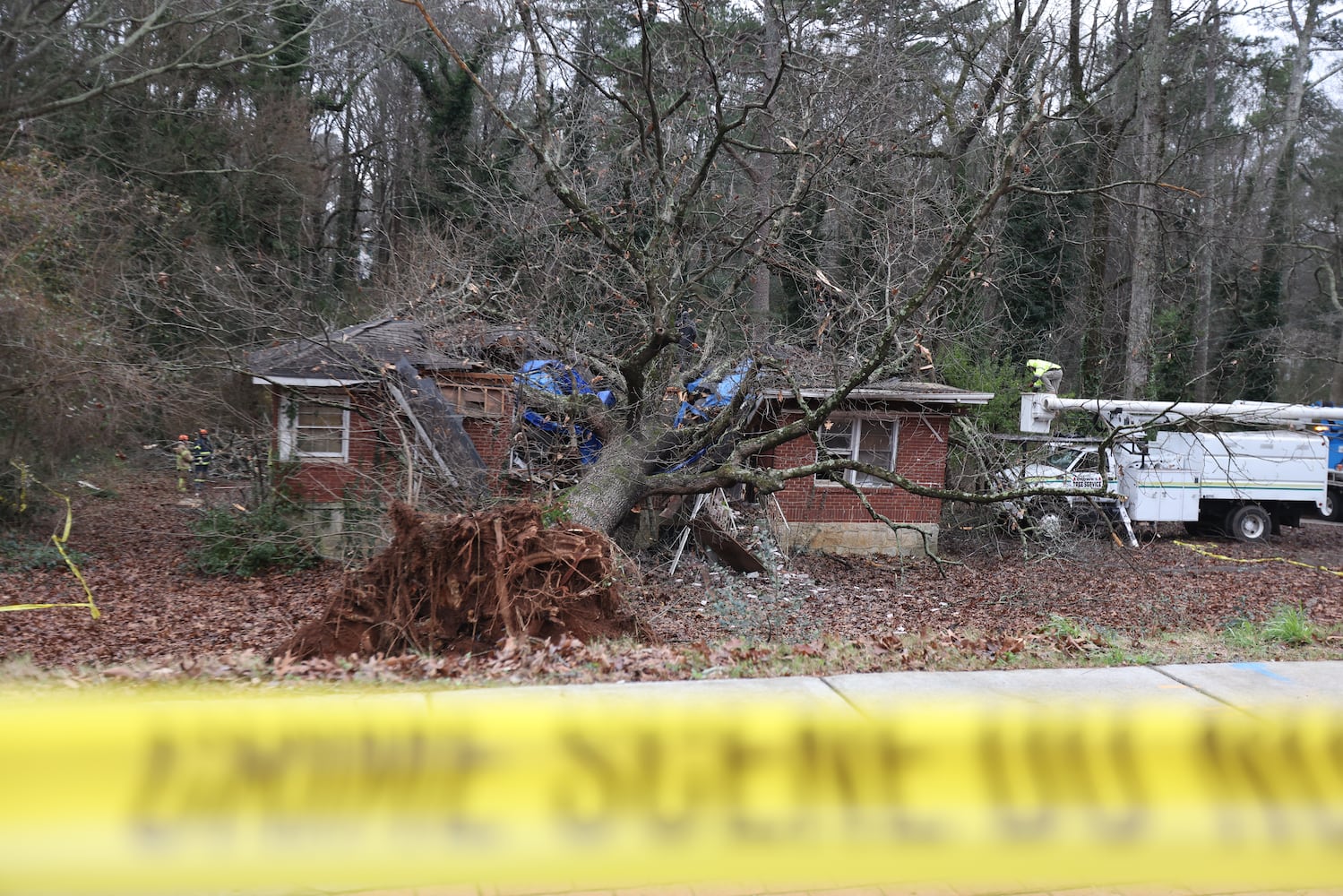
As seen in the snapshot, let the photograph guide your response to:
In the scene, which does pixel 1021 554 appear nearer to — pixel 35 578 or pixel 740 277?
pixel 740 277

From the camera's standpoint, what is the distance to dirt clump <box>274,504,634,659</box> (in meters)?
8.20

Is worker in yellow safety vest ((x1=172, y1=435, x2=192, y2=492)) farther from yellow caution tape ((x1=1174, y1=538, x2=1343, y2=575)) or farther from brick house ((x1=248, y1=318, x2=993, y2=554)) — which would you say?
yellow caution tape ((x1=1174, y1=538, x2=1343, y2=575))

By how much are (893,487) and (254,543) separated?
11.8m

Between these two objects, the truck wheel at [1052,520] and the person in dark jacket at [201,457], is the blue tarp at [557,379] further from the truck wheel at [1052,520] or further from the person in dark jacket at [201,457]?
the truck wheel at [1052,520]

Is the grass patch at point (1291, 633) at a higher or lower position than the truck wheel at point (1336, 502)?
→ higher

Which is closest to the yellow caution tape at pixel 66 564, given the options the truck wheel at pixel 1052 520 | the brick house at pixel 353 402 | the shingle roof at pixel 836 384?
the brick house at pixel 353 402

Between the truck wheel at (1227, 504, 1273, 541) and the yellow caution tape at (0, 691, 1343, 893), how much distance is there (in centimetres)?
2144

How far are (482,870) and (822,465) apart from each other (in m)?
9.54

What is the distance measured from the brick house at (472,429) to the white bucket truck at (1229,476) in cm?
438

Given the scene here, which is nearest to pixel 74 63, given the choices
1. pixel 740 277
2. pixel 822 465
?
pixel 740 277

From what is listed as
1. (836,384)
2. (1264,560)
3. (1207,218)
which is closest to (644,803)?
(836,384)

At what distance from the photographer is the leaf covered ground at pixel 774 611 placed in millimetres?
5609

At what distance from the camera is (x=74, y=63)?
19906 mm

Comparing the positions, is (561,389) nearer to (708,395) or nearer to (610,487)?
(708,395)
